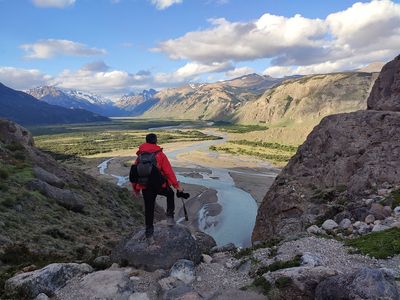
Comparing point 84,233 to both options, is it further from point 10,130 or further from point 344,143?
point 10,130

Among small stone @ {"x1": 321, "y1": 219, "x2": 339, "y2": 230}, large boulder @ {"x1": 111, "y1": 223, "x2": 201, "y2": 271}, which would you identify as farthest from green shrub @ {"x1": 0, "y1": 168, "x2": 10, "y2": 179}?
small stone @ {"x1": 321, "y1": 219, "x2": 339, "y2": 230}

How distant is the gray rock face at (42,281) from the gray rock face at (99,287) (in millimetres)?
254

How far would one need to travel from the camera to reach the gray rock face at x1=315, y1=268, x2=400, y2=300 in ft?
29.3

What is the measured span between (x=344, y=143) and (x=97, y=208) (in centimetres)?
Result: 2169

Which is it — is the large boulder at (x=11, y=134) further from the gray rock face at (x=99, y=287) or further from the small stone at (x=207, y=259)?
the small stone at (x=207, y=259)

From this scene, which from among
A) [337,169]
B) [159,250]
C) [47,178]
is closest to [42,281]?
[159,250]

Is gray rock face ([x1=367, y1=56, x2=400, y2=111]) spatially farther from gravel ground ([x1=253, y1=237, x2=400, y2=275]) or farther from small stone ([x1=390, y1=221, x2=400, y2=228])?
gravel ground ([x1=253, y1=237, x2=400, y2=275])

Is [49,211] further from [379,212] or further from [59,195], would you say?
[379,212]

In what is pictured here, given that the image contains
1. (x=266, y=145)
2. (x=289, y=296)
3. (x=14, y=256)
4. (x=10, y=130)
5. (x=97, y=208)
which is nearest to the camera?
(x=289, y=296)

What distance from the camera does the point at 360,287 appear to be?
29.7 feet

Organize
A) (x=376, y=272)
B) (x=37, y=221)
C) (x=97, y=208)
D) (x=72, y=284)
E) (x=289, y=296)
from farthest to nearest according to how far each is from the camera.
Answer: (x=97, y=208), (x=37, y=221), (x=72, y=284), (x=289, y=296), (x=376, y=272)

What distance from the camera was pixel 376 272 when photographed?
9359mm

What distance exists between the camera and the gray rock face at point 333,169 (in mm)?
23719

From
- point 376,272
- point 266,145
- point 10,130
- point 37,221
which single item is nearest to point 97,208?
point 37,221
